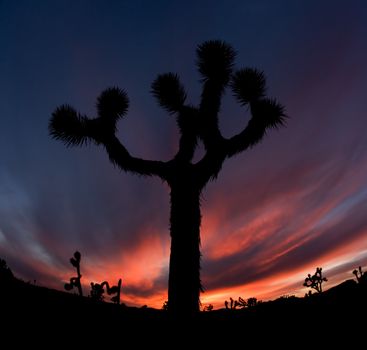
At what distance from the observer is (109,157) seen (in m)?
8.23

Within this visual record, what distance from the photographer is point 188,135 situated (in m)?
8.16

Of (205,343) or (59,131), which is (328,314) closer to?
(205,343)

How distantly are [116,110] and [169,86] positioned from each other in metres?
1.62

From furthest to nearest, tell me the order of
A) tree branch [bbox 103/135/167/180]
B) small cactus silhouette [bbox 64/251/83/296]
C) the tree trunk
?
→ small cactus silhouette [bbox 64/251/83/296], tree branch [bbox 103/135/167/180], the tree trunk

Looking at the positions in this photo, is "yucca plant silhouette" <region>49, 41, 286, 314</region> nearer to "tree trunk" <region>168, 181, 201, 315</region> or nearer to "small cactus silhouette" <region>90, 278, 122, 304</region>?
"tree trunk" <region>168, 181, 201, 315</region>

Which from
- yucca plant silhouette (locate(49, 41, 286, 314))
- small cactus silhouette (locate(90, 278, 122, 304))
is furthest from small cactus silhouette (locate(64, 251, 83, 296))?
yucca plant silhouette (locate(49, 41, 286, 314))

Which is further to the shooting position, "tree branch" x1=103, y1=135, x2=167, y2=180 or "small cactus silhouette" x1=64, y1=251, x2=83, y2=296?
"small cactus silhouette" x1=64, y1=251, x2=83, y2=296

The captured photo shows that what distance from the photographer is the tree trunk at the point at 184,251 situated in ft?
21.0

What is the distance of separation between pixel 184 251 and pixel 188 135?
2.93 metres

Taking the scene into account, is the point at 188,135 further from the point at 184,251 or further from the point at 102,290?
the point at 102,290

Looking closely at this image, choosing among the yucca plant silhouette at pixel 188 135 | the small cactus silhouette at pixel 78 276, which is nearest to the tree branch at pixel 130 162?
the yucca plant silhouette at pixel 188 135

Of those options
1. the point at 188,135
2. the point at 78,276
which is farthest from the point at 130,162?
the point at 78,276

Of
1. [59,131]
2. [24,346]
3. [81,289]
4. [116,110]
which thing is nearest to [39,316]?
[24,346]

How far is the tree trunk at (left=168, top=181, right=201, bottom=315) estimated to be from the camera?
21.0ft
